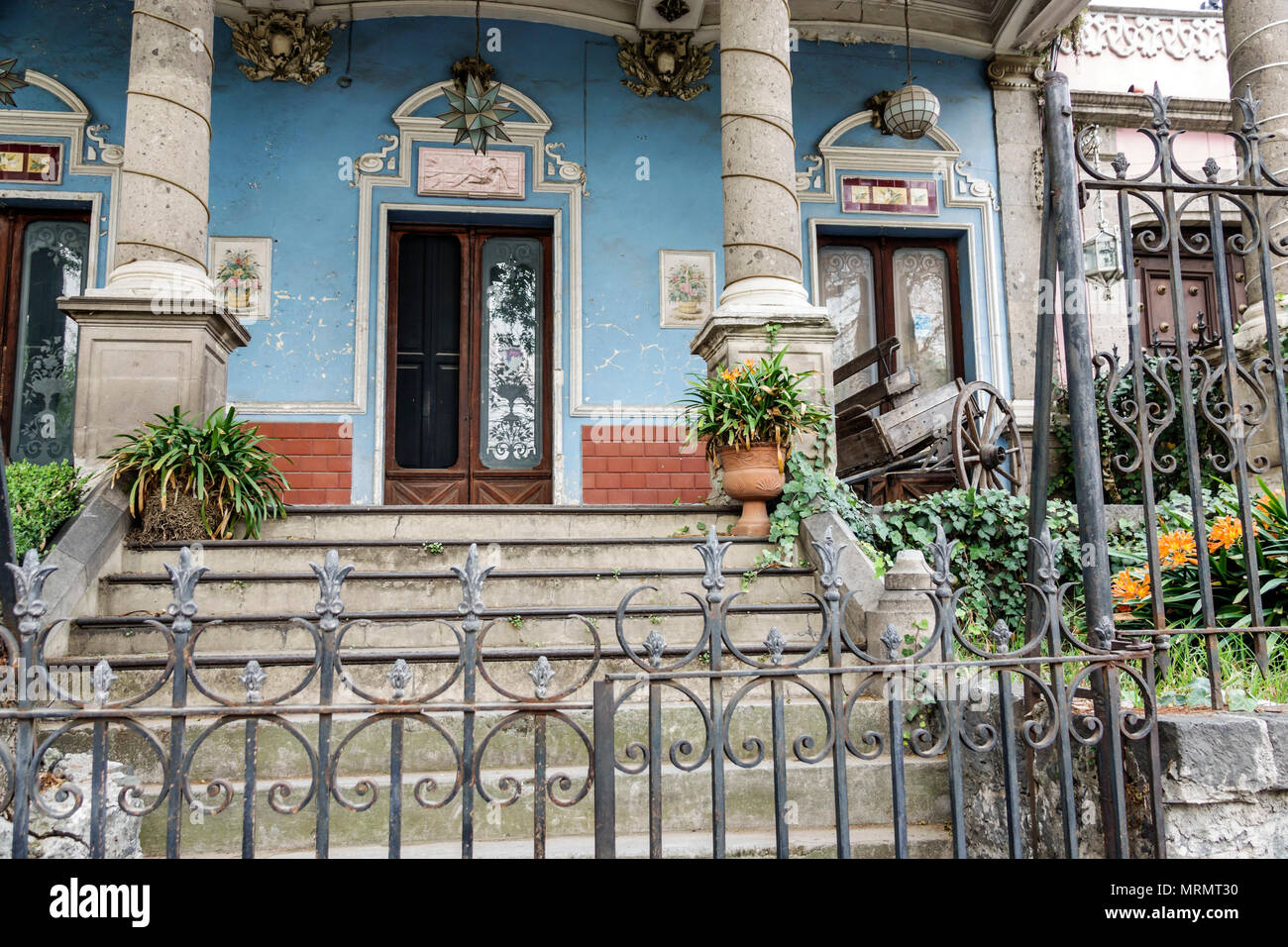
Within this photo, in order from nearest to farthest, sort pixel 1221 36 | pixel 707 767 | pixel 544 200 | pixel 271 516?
pixel 707 767, pixel 271 516, pixel 544 200, pixel 1221 36

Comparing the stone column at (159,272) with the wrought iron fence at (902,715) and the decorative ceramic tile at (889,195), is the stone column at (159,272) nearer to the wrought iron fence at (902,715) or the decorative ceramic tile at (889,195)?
the wrought iron fence at (902,715)

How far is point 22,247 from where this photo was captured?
8281 mm

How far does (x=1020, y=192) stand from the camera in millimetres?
9516

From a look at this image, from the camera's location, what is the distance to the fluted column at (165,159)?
5785mm

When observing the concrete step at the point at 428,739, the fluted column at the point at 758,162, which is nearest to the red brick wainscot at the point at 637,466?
the fluted column at the point at 758,162

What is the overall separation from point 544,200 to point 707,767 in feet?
21.3

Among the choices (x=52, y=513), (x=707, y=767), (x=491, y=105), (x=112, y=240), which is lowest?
(x=707, y=767)

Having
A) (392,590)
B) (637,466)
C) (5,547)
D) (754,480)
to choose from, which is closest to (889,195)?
(637,466)

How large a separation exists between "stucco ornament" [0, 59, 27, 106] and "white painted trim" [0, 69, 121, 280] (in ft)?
0.29

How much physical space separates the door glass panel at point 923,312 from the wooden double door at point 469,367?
3638mm

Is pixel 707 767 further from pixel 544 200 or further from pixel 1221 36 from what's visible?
pixel 1221 36

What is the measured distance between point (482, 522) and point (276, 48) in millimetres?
5685

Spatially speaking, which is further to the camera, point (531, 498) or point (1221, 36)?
point (1221, 36)
